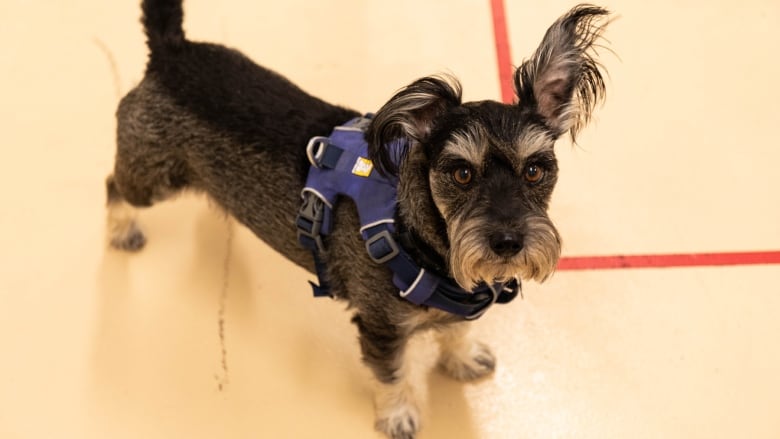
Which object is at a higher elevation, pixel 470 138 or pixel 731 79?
pixel 470 138

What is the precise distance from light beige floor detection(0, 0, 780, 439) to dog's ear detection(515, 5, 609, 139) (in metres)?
0.99

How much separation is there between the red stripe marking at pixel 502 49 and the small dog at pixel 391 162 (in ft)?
3.05

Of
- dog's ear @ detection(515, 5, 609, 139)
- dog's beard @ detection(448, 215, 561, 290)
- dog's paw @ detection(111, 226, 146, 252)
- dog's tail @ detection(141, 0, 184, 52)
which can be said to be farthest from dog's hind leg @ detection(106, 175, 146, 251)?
dog's ear @ detection(515, 5, 609, 139)

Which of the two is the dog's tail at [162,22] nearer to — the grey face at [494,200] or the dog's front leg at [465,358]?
the grey face at [494,200]

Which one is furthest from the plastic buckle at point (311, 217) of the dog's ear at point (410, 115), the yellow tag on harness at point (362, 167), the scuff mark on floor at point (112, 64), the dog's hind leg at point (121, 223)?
the scuff mark on floor at point (112, 64)

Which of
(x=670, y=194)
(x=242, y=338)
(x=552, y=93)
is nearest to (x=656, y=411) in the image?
(x=670, y=194)

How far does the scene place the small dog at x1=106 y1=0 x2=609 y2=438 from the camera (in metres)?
1.45

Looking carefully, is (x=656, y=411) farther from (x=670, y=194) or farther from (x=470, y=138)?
(x=470, y=138)

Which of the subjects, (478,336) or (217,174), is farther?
(478,336)

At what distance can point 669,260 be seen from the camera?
2.45m

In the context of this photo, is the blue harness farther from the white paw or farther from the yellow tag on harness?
the white paw

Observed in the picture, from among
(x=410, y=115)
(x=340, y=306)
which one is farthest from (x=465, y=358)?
(x=410, y=115)

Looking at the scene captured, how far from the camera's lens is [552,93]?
5.16 ft

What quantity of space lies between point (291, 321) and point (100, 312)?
0.73m
